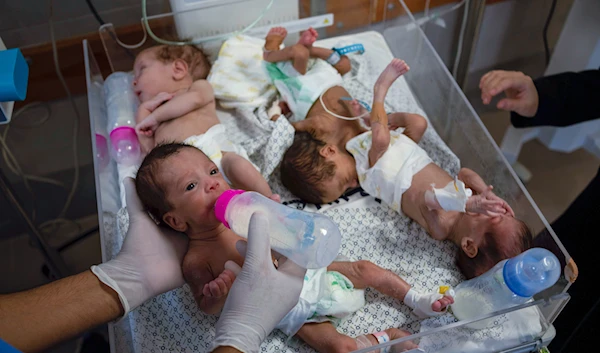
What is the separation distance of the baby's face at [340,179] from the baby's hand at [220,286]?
44 cm

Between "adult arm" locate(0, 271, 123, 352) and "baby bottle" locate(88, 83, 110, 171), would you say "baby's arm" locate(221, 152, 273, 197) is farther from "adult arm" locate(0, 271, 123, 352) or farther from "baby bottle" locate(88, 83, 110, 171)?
"adult arm" locate(0, 271, 123, 352)

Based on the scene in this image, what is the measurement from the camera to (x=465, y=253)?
124cm

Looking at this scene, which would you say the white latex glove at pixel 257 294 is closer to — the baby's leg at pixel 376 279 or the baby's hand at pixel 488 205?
the baby's leg at pixel 376 279

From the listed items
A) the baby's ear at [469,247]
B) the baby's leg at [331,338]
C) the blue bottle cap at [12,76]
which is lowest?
the baby's leg at [331,338]

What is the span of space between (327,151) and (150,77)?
0.63 meters

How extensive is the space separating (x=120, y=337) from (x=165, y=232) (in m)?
0.26

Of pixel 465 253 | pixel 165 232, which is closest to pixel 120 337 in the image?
pixel 165 232

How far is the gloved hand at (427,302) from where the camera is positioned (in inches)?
43.8

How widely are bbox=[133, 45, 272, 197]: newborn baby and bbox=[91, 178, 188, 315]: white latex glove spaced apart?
0.25 m

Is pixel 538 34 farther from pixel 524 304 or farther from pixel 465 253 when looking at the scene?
pixel 524 304

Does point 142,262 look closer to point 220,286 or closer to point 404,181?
point 220,286

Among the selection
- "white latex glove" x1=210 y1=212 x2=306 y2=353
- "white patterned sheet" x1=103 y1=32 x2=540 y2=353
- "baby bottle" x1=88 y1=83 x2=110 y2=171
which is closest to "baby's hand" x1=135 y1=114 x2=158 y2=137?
"baby bottle" x1=88 y1=83 x2=110 y2=171

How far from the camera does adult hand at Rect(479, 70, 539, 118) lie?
1460 millimetres

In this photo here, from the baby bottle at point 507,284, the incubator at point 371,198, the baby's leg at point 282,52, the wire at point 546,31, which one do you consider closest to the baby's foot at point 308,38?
the baby's leg at point 282,52
